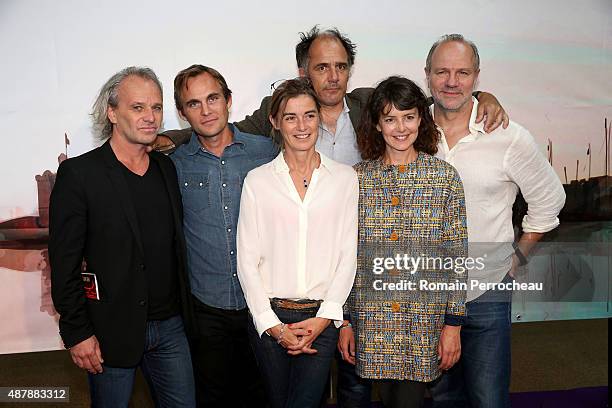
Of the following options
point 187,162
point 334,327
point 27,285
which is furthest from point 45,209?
point 334,327

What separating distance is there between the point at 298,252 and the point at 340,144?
74cm

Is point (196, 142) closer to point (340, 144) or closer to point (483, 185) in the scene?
point (340, 144)

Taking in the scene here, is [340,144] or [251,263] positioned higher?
[340,144]

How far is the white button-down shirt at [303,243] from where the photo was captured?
194cm

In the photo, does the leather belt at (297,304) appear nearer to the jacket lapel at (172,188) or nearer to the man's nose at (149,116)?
the jacket lapel at (172,188)

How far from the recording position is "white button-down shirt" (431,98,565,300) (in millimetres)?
2146

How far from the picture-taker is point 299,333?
1921 millimetres

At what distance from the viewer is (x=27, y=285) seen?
3.30m

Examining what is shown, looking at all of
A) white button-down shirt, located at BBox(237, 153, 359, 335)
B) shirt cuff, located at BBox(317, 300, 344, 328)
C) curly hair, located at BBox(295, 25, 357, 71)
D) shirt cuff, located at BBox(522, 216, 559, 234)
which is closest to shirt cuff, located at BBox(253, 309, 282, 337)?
white button-down shirt, located at BBox(237, 153, 359, 335)

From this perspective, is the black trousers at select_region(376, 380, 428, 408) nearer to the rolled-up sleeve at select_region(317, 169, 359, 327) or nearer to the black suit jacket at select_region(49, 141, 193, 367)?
the rolled-up sleeve at select_region(317, 169, 359, 327)

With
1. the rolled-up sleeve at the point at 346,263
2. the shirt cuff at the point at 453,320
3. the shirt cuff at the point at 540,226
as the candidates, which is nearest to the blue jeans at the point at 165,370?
the rolled-up sleeve at the point at 346,263

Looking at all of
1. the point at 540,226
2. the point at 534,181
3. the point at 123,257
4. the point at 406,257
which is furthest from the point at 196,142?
the point at 540,226

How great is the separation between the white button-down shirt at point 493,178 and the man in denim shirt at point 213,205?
2.57 feet

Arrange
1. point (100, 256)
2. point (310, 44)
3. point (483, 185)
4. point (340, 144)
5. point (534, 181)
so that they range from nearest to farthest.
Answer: point (100, 256)
point (483, 185)
point (534, 181)
point (340, 144)
point (310, 44)
